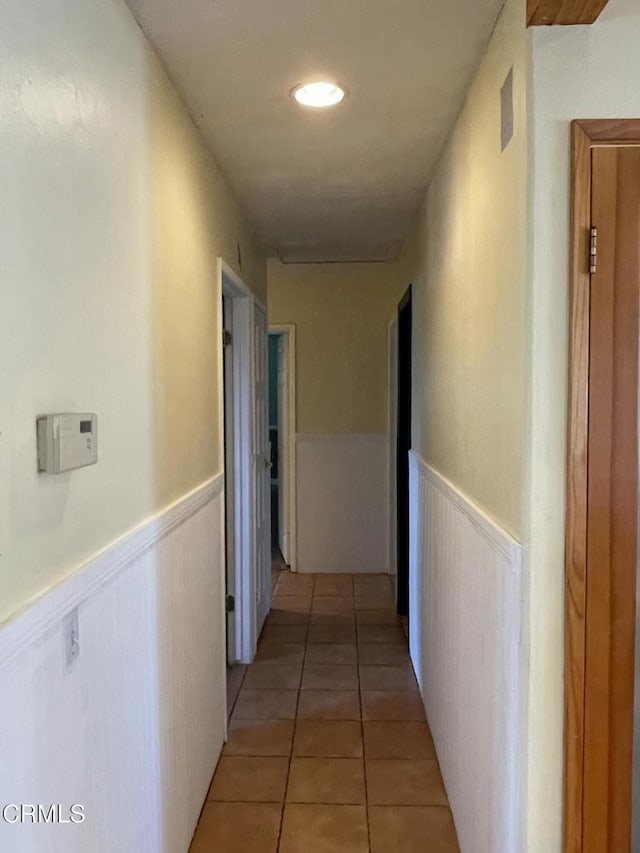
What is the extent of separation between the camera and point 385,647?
379 cm

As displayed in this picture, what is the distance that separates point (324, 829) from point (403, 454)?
97.0 inches

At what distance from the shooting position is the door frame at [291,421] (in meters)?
5.22

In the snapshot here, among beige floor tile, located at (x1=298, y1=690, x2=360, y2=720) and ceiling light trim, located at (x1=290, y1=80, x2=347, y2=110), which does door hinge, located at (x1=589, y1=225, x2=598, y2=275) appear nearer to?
ceiling light trim, located at (x1=290, y1=80, x2=347, y2=110)

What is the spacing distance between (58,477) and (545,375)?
98 centimetres

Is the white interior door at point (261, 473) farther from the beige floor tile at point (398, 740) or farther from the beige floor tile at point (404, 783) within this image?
the beige floor tile at point (404, 783)

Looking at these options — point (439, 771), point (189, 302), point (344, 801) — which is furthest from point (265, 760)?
point (189, 302)

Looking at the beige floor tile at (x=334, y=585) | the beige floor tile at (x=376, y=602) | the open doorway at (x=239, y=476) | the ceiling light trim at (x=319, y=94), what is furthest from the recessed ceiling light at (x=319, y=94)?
the beige floor tile at (x=334, y=585)

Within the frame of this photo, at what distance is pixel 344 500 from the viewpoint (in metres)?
5.27

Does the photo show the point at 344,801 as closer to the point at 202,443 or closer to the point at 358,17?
the point at 202,443

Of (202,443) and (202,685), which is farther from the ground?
(202,443)

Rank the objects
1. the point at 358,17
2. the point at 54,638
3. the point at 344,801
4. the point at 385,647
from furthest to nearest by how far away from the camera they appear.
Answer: the point at 385,647 < the point at 344,801 < the point at 358,17 < the point at 54,638

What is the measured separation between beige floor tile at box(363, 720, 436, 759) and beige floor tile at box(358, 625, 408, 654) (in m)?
0.90

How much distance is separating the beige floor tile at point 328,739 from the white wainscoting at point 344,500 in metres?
2.36

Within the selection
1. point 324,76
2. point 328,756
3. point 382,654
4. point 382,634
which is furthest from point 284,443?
point 324,76
